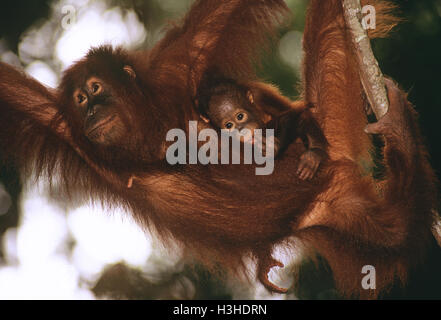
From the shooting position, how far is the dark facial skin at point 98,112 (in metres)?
2.74

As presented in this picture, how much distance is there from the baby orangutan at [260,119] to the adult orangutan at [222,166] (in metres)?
0.10

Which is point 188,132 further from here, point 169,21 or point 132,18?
point 132,18

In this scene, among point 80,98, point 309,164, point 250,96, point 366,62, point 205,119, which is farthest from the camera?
point 250,96

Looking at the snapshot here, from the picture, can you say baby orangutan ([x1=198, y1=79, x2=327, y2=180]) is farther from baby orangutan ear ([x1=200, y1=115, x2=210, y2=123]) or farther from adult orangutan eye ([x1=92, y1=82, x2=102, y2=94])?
adult orangutan eye ([x1=92, y1=82, x2=102, y2=94])

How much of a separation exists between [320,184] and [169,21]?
1538 millimetres

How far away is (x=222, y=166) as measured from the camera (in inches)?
120

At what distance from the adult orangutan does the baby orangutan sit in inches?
4.0

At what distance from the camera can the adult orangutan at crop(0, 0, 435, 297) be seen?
295 cm

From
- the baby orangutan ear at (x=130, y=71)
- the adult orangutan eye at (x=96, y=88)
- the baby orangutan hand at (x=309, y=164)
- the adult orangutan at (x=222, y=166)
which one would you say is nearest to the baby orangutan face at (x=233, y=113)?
the adult orangutan at (x=222, y=166)

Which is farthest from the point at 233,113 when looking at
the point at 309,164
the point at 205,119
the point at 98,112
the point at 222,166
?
the point at 98,112

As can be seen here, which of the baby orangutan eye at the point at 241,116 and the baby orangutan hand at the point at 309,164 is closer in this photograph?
the baby orangutan hand at the point at 309,164

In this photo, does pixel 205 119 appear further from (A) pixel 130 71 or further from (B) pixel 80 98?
(B) pixel 80 98

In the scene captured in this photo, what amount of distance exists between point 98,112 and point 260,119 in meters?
1.06

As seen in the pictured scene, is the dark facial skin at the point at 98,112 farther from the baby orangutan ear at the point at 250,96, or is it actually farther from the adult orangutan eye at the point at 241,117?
the baby orangutan ear at the point at 250,96
